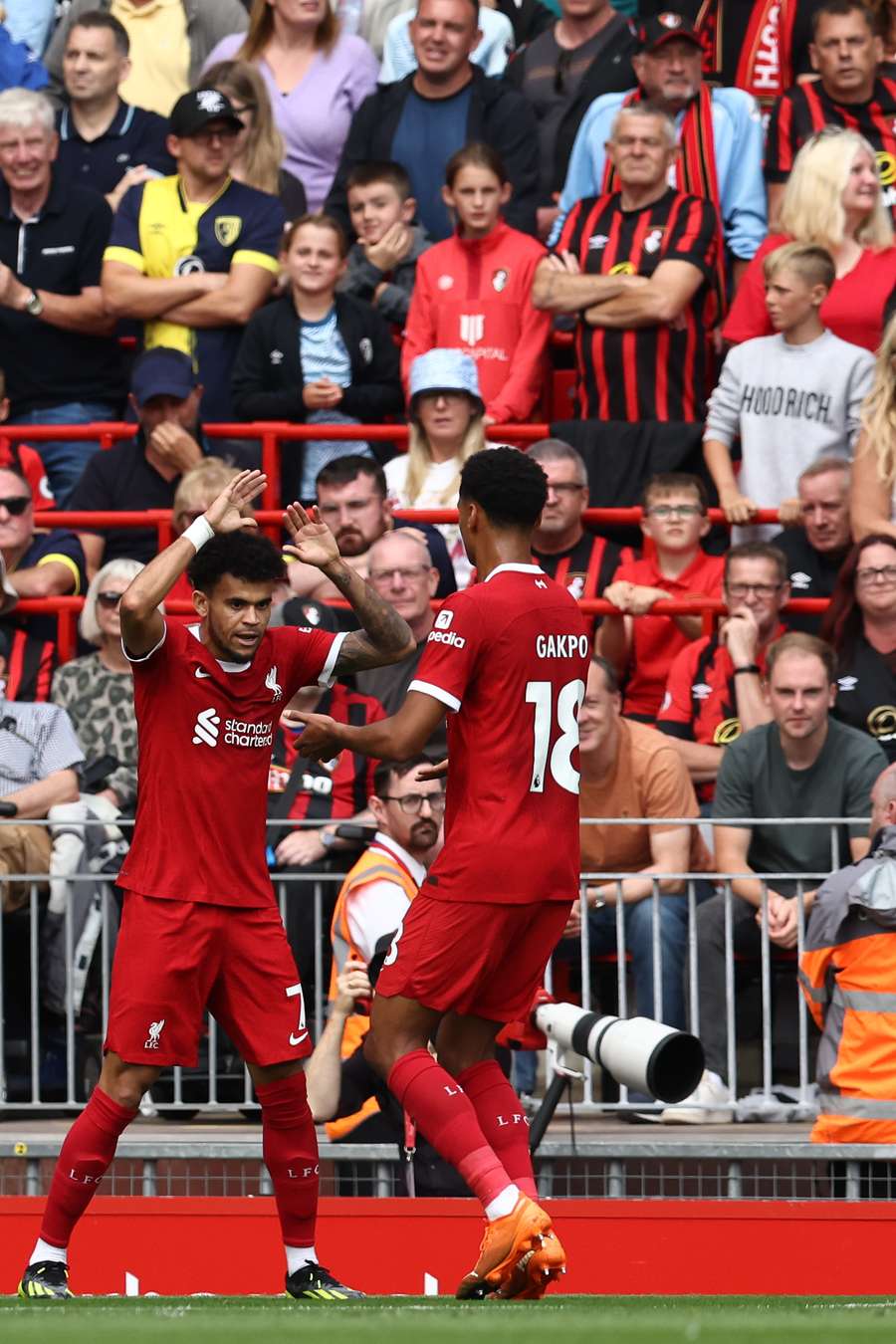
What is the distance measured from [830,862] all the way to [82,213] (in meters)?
6.07

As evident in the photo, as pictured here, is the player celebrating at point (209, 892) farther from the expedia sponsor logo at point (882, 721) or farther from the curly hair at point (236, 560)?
the expedia sponsor logo at point (882, 721)

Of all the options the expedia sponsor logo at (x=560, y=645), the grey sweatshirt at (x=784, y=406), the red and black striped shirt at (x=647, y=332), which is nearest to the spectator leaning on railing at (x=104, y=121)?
the red and black striped shirt at (x=647, y=332)

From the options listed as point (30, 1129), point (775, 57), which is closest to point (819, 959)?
point (30, 1129)

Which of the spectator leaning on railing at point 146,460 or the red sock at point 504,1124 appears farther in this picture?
the spectator leaning on railing at point 146,460

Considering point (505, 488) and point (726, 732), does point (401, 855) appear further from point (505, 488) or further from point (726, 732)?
point (505, 488)

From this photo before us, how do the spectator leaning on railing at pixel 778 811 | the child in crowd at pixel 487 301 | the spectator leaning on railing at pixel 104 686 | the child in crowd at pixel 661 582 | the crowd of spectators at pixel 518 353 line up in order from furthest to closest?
1. the child in crowd at pixel 487 301
2. the child in crowd at pixel 661 582
3. the spectator leaning on railing at pixel 104 686
4. the crowd of spectators at pixel 518 353
5. the spectator leaning on railing at pixel 778 811

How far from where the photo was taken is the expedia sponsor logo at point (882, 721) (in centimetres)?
1011

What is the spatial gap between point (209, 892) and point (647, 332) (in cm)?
578

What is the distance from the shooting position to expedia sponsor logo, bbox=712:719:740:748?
1048 centimetres

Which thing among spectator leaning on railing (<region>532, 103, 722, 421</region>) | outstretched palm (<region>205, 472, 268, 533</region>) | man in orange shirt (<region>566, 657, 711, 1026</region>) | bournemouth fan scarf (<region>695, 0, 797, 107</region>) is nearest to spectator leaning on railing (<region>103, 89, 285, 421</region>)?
spectator leaning on railing (<region>532, 103, 722, 421</region>)

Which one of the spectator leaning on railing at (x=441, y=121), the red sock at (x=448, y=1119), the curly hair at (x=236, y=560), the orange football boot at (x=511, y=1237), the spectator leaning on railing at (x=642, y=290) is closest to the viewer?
the orange football boot at (x=511, y=1237)

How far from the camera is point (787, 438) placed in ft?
38.9

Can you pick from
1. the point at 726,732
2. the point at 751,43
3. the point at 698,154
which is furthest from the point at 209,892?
the point at 751,43

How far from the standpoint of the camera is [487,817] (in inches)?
280
